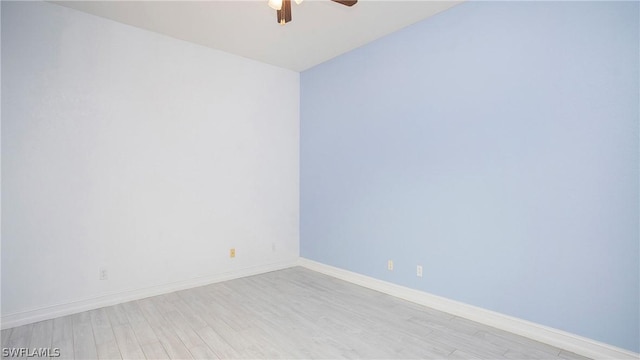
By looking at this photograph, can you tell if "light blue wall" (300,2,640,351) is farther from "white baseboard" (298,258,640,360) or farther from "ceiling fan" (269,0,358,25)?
"ceiling fan" (269,0,358,25)

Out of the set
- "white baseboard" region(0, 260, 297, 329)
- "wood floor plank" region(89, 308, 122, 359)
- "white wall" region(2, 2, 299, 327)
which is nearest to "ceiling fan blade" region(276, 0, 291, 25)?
"white wall" region(2, 2, 299, 327)

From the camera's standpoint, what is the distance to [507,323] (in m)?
2.65

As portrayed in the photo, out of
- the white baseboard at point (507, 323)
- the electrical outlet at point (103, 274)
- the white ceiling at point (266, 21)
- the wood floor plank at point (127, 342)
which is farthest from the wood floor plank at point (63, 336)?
the white ceiling at point (266, 21)

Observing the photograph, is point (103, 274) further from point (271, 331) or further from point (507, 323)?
point (507, 323)

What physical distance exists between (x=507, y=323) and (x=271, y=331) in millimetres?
1981

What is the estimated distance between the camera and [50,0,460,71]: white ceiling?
2.98 metres

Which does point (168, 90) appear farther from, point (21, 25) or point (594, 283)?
point (594, 283)

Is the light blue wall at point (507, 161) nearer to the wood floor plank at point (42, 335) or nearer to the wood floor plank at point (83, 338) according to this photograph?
the wood floor plank at point (83, 338)

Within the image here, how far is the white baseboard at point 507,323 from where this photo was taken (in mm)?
2221

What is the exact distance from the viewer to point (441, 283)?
312cm

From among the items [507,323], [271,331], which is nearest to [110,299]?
[271,331]

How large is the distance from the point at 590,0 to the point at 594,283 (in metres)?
2.03

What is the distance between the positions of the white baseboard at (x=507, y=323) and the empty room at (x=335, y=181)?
17 millimetres

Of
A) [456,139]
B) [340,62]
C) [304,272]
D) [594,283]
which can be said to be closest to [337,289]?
[304,272]
